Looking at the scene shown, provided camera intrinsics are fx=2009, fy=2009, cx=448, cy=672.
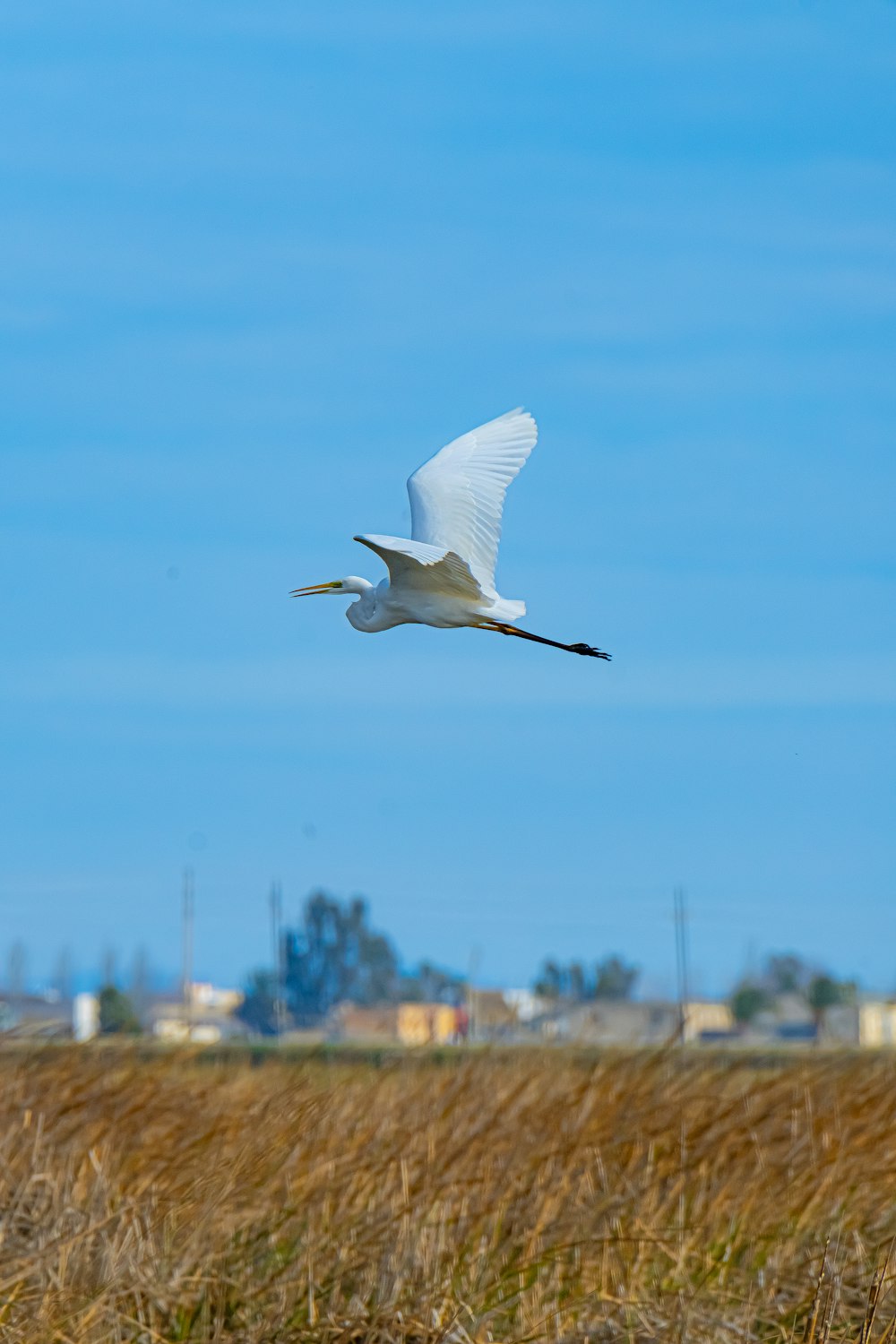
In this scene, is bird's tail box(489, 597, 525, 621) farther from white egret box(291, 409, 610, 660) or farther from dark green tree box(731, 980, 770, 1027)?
dark green tree box(731, 980, 770, 1027)

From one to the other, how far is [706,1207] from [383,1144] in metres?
1.39

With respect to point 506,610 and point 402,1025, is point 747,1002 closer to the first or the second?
point 402,1025

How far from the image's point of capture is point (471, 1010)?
1113 cm

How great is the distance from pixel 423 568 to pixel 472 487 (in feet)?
4.87

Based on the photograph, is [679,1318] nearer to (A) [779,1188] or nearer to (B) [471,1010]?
(A) [779,1188]

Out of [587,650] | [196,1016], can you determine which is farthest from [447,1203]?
[196,1016]

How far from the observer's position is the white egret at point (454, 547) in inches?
170

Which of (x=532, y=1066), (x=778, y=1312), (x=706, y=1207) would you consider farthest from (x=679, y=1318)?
(x=532, y=1066)

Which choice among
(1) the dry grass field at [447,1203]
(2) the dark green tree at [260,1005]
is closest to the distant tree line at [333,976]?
(2) the dark green tree at [260,1005]

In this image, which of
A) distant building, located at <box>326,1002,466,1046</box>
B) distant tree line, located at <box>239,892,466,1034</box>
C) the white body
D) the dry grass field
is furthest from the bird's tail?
distant tree line, located at <box>239,892,466,1034</box>

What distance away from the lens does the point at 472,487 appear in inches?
230

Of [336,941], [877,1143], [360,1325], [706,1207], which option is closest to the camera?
[360,1325]

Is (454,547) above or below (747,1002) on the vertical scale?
above

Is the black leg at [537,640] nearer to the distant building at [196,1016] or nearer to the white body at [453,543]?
the white body at [453,543]
